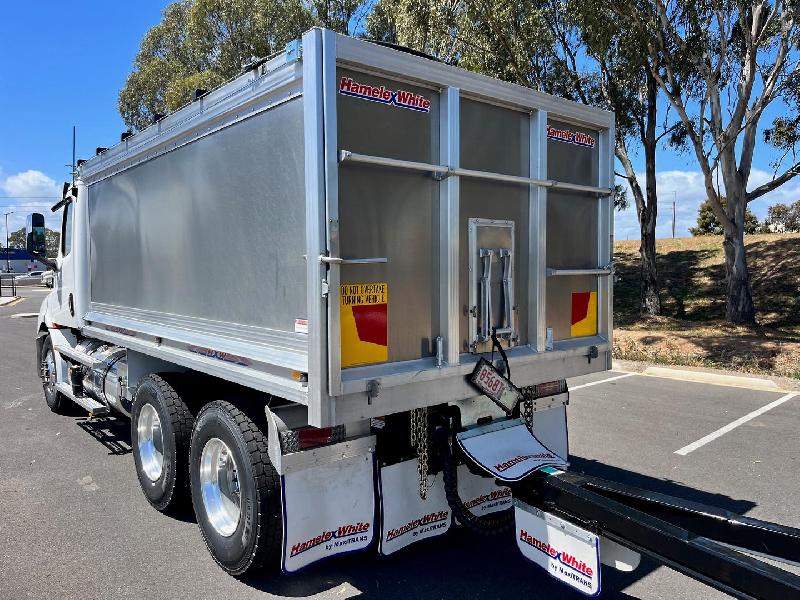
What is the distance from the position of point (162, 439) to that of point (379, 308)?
7.78 feet

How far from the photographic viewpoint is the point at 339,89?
302 centimetres

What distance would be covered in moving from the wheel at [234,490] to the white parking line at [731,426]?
4.42 metres

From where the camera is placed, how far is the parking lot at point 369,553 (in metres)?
3.64

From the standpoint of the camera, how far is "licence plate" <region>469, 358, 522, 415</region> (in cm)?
357

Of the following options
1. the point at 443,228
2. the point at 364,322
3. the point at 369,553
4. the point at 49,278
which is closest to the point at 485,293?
the point at 443,228

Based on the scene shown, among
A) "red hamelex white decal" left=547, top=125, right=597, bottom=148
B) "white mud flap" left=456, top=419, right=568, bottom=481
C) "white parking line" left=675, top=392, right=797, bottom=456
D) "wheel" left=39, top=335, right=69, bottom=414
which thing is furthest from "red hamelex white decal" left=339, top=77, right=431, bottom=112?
"wheel" left=39, top=335, right=69, bottom=414

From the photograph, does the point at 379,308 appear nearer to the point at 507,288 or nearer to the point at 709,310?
the point at 507,288

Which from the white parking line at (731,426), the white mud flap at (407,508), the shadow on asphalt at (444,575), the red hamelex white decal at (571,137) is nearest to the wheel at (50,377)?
the shadow on asphalt at (444,575)

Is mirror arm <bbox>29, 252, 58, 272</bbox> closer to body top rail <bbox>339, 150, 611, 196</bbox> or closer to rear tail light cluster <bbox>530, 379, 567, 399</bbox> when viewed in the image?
body top rail <bbox>339, 150, 611, 196</bbox>

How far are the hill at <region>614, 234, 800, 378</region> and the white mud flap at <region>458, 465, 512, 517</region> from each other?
7984mm

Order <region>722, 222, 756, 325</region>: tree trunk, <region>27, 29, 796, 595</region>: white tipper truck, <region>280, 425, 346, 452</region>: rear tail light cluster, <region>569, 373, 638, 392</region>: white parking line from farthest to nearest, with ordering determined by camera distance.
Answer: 1. <region>722, 222, 756, 325</region>: tree trunk
2. <region>569, 373, 638, 392</region>: white parking line
3. <region>280, 425, 346, 452</region>: rear tail light cluster
4. <region>27, 29, 796, 595</region>: white tipper truck

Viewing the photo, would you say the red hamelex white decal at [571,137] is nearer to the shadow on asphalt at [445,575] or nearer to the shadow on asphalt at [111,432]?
the shadow on asphalt at [445,575]

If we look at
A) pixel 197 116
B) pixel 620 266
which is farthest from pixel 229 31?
pixel 197 116

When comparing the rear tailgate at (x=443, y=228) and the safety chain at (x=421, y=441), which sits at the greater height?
the rear tailgate at (x=443, y=228)
